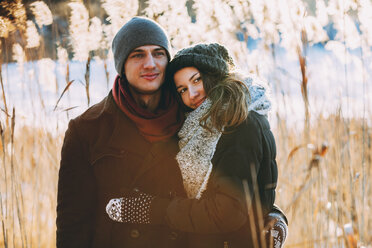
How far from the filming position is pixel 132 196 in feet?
5.60

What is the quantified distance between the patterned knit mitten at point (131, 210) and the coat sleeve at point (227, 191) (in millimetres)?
128

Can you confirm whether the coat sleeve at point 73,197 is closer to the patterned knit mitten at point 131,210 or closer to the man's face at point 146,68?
the patterned knit mitten at point 131,210

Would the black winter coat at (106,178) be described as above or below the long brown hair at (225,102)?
below

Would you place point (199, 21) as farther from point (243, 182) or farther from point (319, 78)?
point (243, 182)

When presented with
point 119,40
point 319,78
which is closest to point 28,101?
point 119,40

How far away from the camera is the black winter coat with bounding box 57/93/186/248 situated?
1.74 meters

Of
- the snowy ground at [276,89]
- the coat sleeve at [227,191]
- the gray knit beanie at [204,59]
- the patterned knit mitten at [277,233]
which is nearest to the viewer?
the coat sleeve at [227,191]

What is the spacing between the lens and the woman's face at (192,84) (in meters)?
1.70

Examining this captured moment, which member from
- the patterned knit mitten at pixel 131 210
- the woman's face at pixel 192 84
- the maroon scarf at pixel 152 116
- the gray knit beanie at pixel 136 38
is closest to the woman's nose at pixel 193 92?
the woman's face at pixel 192 84

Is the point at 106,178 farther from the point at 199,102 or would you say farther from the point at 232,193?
the point at 232,193

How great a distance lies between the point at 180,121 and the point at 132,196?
1.48 ft

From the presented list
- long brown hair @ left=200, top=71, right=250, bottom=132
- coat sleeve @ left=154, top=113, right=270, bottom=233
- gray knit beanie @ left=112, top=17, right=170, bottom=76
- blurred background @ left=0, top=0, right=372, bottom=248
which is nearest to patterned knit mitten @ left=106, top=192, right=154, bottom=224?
coat sleeve @ left=154, top=113, right=270, bottom=233

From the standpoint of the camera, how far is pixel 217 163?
1525mm

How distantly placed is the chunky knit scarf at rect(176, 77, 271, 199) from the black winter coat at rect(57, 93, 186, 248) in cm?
13
